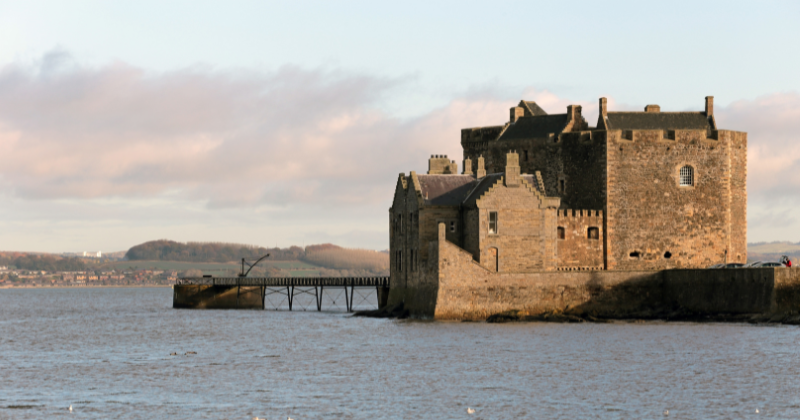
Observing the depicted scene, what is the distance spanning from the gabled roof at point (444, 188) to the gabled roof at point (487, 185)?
836 mm

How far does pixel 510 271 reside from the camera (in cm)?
6184

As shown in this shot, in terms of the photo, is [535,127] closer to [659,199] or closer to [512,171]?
[659,199]

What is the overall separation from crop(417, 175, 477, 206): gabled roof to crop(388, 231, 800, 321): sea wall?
230 inches

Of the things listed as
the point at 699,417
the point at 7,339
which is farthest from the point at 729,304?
the point at 7,339

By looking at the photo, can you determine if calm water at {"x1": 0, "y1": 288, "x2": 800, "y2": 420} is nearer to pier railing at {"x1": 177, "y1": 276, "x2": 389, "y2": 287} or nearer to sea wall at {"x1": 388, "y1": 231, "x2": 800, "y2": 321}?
sea wall at {"x1": 388, "y1": 231, "x2": 800, "y2": 321}

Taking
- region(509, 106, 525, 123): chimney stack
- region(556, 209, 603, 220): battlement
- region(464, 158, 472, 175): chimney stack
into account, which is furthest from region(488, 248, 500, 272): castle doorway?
region(509, 106, 525, 123): chimney stack

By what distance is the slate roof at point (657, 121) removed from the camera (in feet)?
241

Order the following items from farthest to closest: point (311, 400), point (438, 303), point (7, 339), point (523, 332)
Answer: point (7, 339), point (438, 303), point (523, 332), point (311, 400)

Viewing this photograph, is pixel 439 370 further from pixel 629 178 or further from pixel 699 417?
pixel 629 178

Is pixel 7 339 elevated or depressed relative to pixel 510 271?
depressed

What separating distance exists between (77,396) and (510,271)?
32145mm

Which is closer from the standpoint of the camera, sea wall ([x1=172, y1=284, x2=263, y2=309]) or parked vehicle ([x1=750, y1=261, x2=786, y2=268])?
parked vehicle ([x1=750, y1=261, x2=786, y2=268])

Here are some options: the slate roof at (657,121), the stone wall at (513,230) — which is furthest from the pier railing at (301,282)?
the slate roof at (657,121)

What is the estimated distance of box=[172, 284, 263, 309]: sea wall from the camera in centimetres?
9600
